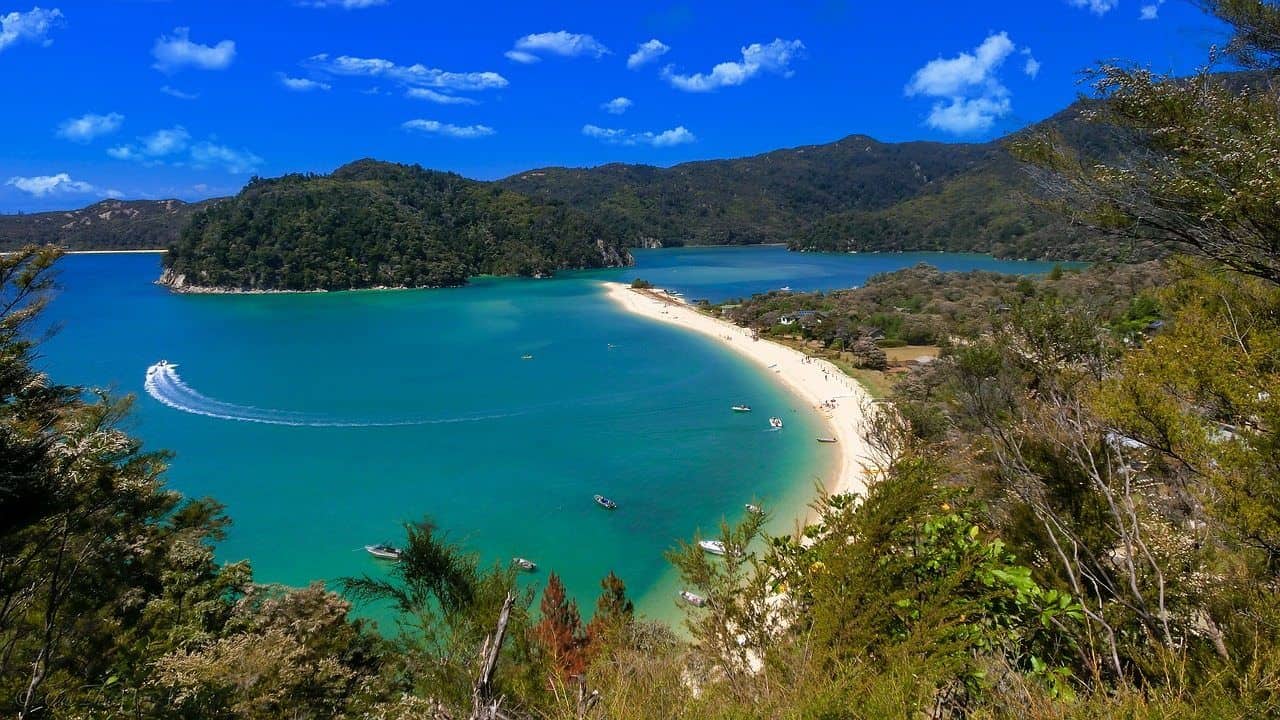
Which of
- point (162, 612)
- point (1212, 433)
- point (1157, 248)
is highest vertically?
point (1157, 248)

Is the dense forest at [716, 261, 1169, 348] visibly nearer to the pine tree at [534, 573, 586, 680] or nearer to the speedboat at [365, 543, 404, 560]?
the pine tree at [534, 573, 586, 680]

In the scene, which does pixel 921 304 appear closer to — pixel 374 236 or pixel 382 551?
pixel 382 551

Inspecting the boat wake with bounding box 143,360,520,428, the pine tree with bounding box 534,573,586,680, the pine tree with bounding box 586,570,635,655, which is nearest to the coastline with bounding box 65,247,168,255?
the boat wake with bounding box 143,360,520,428

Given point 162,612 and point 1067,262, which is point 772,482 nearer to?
point 162,612

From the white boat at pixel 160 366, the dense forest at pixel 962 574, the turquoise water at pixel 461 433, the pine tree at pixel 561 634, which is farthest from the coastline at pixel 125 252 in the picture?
the pine tree at pixel 561 634

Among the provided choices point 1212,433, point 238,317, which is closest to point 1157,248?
point 1212,433

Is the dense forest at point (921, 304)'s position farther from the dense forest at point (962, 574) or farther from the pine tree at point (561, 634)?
the dense forest at point (962, 574)
